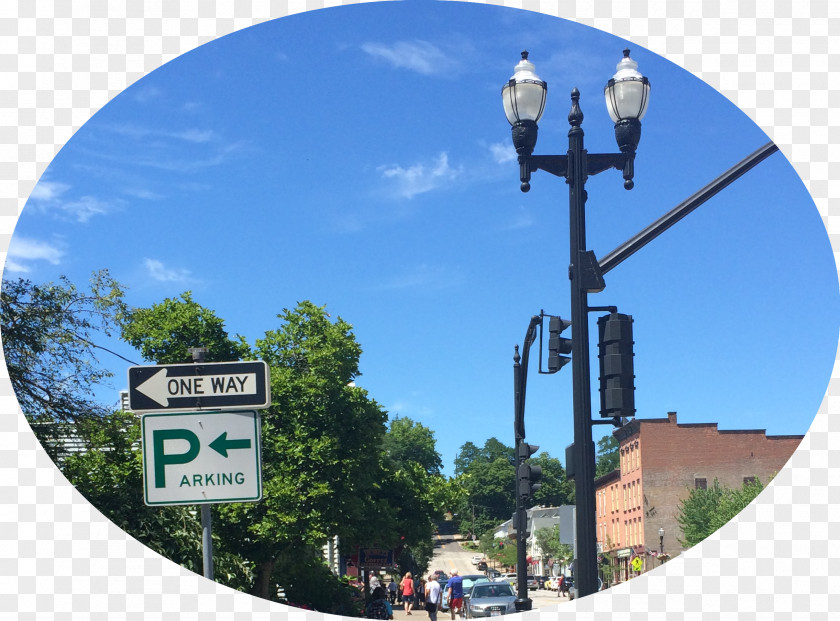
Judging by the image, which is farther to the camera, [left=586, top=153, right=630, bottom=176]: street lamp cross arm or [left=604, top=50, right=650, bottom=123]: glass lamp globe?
[left=586, top=153, right=630, bottom=176]: street lamp cross arm

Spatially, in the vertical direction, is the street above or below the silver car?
below

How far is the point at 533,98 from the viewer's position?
10188 mm

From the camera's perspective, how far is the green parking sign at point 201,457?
7.02 meters

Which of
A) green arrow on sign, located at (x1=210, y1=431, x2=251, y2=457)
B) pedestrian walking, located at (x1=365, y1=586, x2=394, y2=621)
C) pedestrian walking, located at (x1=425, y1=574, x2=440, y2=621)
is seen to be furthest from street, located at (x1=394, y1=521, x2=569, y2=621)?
green arrow on sign, located at (x1=210, y1=431, x2=251, y2=457)

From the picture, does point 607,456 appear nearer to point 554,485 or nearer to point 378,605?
point 554,485

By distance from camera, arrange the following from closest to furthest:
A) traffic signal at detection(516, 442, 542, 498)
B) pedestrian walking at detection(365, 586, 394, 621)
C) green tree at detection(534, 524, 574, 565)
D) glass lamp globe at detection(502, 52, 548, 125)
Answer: glass lamp globe at detection(502, 52, 548, 125) < traffic signal at detection(516, 442, 542, 498) < pedestrian walking at detection(365, 586, 394, 621) < green tree at detection(534, 524, 574, 565)

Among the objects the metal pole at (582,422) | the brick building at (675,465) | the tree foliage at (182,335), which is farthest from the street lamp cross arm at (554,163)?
the brick building at (675,465)

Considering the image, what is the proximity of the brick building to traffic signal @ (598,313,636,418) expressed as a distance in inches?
3101

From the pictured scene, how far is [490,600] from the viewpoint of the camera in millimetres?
31125

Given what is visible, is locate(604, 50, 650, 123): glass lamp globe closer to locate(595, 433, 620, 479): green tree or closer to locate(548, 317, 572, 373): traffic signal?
locate(548, 317, 572, 373): traffic signal

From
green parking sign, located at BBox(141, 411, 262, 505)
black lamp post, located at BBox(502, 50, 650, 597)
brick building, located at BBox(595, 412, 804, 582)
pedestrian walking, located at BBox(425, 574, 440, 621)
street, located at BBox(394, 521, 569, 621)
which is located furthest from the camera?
street, located at BBox(394, 521, 569, 621)

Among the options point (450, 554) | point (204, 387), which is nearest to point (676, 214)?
point (204, 387)

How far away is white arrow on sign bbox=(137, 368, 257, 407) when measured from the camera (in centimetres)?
712

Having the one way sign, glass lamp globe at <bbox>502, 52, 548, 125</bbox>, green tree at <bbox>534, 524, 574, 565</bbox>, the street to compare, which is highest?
glass lamp globe at <bbox>502, 52, 548, 125</bbox>
